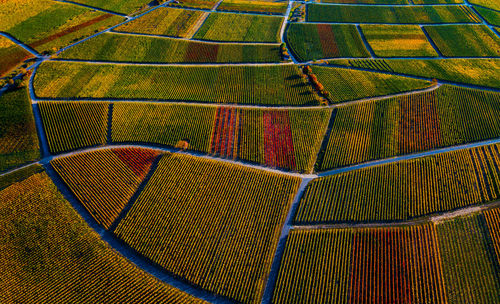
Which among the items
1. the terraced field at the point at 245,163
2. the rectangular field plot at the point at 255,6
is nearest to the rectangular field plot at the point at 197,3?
the rectangular field plot at the point at 255,6

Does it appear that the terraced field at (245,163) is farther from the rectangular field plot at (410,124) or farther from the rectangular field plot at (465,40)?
the rectangular field plot at (465,40)

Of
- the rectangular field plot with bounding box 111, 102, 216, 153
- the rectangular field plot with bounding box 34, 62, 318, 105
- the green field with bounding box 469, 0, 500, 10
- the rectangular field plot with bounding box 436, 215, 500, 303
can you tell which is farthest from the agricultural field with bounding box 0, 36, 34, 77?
the green field with bounding box 469, 0, 500, 10

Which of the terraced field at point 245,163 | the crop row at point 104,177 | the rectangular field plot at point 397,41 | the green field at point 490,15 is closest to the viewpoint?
the terraced field at point 245,163

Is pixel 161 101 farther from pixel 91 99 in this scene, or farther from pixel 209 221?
pixel 209 221

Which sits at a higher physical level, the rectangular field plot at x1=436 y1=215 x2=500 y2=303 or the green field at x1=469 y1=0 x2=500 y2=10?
the green field at x1=469 y1=0 x2=500 y2=10

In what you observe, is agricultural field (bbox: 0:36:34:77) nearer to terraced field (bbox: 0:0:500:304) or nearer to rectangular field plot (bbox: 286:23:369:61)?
terraced field (bbox: 0:0:500:304)

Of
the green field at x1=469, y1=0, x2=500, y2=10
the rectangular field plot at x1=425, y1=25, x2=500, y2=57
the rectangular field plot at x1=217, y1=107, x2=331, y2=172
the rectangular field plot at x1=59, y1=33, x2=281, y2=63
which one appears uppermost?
the green field at x1=469, y1=0, x2=500, y2=10

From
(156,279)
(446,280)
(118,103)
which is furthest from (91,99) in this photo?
(446,280)
